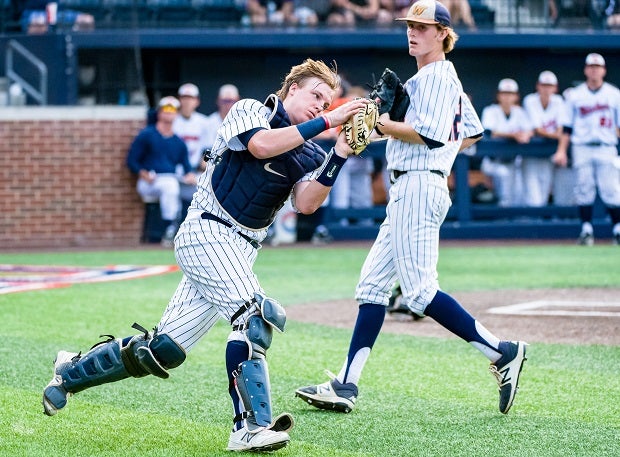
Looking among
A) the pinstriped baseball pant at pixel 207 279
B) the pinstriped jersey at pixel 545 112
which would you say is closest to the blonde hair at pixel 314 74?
the pinstriped baseball pant at pixel 207 279

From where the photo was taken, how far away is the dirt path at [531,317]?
290 inches

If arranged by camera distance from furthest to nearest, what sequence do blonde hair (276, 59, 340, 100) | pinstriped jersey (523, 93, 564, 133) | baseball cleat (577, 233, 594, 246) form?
1. pinstriped jersey (523, 93, 564, 133)
2. baseball cleat (577, 233, 594, 246)
3. blonde hair (276, 59, 340, 100)

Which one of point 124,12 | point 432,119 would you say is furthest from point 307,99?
point 124,12

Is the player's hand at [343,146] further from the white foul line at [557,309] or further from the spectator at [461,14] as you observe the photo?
the spectator at [461,14]

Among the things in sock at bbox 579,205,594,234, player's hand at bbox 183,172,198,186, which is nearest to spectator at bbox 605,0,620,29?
sock at bbox 579,205,594,234

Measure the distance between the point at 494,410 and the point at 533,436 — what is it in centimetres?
58

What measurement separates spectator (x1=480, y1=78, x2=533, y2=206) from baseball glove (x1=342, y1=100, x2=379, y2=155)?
1069cm

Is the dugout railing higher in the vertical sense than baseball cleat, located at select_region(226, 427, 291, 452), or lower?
lower

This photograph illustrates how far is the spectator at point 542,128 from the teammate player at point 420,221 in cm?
964

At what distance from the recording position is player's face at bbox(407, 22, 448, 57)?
212 inches

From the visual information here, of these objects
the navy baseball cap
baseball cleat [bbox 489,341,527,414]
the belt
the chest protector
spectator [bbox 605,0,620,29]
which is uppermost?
the navy baseball cap

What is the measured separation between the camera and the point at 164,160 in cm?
1430

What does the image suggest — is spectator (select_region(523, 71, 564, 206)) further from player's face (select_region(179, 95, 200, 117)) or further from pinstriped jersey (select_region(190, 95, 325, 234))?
pinstriped jersey (select_region(190, 95, 325, 234))

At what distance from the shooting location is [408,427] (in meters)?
4.75
